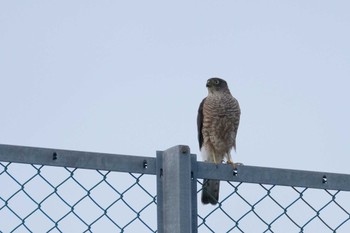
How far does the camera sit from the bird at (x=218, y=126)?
7.38 meters

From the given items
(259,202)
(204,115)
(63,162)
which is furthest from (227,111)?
(63,162)

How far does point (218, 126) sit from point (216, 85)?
654 millimetres

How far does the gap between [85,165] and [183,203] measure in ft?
1.01

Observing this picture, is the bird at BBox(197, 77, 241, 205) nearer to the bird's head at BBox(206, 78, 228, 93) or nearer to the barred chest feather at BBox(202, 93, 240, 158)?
the barred chest feather at BBox(202, 93, 240, 158)

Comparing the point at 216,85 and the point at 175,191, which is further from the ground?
the point at 216,85

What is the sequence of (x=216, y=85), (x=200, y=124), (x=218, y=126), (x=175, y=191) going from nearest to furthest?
(x=175, y=191) → (x=218, y=126) → (x=200, y=124) → (x=216, y=85)

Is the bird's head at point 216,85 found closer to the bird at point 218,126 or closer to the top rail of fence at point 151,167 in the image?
the bird at point 218,126

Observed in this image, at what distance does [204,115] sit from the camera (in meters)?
7.48

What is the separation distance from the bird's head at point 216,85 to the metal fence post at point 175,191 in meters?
5.19

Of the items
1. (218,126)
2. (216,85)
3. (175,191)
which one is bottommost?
(175,191)

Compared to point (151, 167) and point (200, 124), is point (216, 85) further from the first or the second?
point (151, 167)

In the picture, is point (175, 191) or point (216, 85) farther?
point (216, 85)

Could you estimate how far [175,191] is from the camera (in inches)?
101

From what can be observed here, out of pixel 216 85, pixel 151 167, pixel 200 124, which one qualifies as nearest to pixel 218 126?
pixel 200 124
